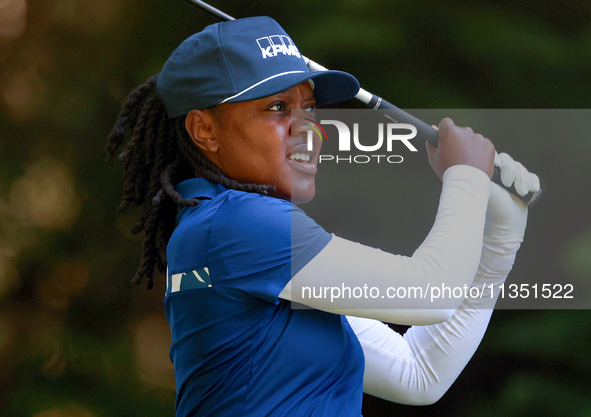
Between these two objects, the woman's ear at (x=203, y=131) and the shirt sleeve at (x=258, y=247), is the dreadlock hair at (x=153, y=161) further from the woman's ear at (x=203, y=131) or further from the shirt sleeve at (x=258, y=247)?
the shirt sleeve at (x=258, y=247)

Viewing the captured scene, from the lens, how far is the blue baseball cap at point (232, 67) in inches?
29.6

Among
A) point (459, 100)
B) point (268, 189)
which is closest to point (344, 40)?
point (459, 100)

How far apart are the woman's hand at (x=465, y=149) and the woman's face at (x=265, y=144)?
0.19m

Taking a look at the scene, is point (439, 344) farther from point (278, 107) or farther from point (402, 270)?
point (278, 107)

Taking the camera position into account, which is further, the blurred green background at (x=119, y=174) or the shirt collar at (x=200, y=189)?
the blurred green background at (x=119, y=174)

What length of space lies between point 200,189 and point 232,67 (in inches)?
6.3

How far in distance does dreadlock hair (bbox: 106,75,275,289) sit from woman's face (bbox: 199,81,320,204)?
43 millimetres

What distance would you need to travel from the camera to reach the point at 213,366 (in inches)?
28.5

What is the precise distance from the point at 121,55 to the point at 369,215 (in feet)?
2.10

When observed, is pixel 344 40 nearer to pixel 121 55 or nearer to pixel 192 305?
pixel 121 55

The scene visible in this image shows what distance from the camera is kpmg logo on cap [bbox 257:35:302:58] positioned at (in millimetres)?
768

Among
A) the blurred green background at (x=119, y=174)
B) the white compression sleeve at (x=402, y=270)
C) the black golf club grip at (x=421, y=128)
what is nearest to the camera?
the white compression sleeve at (x=402, y=270)

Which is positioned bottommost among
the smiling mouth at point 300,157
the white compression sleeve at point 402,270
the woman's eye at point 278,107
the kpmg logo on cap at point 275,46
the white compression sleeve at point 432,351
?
the white compression sleeve at point 432,351

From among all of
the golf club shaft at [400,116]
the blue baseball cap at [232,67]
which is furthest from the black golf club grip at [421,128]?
the blue baseball cap at [232,67]
